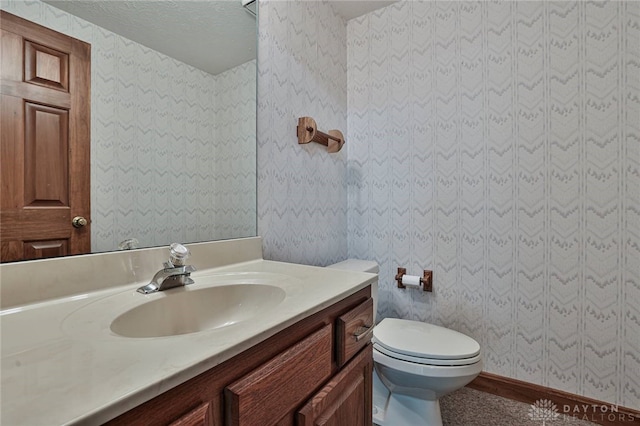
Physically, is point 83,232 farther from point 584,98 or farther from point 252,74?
point 584,98

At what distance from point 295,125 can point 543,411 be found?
6.09ft

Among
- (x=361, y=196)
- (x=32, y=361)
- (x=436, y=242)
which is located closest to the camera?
(x=32, y=361)

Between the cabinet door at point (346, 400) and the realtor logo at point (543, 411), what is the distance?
108 cm

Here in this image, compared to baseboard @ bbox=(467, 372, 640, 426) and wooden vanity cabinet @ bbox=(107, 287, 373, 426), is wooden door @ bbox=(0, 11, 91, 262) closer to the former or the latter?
wooden vanity cabinet @ bbox=(107, 287, 373, 426)

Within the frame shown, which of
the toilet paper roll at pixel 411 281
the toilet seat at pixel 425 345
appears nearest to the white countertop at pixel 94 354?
the toilet seat at pixel 425 345

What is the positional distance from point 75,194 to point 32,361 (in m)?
0.47

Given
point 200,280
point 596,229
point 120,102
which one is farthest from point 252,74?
point 596,229

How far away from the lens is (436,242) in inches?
68.6

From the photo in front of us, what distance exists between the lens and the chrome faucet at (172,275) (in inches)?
31.2

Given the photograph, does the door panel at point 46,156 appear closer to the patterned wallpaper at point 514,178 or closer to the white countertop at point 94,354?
the white countertop at point 94,354

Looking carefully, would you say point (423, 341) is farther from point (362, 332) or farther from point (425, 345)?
point (362, 332)

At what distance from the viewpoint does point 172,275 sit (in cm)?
81

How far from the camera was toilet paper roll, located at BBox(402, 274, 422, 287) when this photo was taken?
1.72 metres

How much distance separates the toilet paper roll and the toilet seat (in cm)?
27
